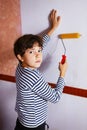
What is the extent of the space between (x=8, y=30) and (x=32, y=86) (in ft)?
1.80

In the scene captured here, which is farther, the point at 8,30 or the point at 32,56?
the point at 8,30

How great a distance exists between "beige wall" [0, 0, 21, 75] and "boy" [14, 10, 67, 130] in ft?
1.22

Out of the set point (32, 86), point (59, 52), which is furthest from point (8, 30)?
point (32, 86)

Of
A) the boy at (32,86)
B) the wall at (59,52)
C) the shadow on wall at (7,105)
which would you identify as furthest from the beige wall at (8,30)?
the boy at (32,86)

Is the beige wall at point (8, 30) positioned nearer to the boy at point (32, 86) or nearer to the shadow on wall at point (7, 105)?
the shadow on wall at point (7, 105)

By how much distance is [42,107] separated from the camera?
109 centimetres

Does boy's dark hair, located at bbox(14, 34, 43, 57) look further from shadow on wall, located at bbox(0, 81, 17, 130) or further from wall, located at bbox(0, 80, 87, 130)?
shadow on wall, located at bbox(0, 81, 17, 130)

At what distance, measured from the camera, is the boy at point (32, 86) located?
101 centimetres

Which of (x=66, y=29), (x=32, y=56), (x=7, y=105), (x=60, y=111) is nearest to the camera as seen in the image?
(x=32, y=56)

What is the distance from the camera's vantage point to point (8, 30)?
55.2 inches

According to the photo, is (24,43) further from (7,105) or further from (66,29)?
(7,105)

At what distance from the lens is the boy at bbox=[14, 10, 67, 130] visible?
1008mm

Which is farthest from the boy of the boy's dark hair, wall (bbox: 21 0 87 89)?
wall (bbox: 21 0 87 89)

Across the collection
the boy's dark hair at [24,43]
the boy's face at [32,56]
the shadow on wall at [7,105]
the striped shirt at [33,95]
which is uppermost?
the boy's dark hair at [24,43]
